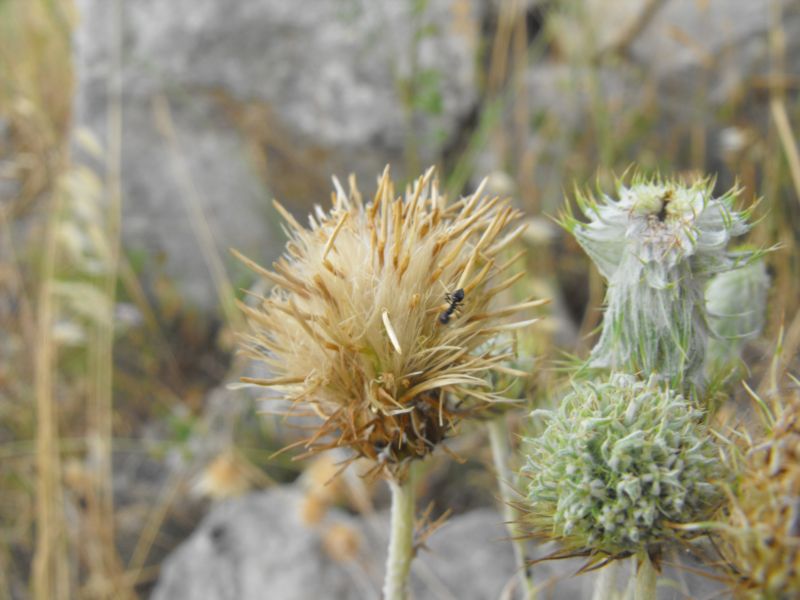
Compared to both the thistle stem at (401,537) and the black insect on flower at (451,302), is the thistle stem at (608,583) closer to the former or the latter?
the thistle stem at (401,537)

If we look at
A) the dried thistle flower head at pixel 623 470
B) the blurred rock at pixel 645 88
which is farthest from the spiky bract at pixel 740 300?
the blurred rock at pixel 645 88

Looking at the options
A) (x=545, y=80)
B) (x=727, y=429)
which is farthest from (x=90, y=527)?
(x=545, y=80)

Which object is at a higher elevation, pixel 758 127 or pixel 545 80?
pixel 545 80

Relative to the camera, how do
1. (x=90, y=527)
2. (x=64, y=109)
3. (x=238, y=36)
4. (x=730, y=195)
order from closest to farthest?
(x=730, y=195), (x=90, y=527), (x=238, y=36), (x=64, y=109)

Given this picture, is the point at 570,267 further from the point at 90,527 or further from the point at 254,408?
the point at 90,527

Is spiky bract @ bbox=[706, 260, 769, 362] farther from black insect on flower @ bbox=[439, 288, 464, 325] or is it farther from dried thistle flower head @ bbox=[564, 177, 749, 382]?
black insect on flower @ bbox=[439, 288, 464, 325]

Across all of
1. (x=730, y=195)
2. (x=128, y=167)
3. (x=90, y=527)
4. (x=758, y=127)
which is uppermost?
(x=128, y=167)

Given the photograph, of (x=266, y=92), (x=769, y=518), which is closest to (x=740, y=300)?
(x=769, y=518)

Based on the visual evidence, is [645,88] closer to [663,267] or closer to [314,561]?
[314,561]
